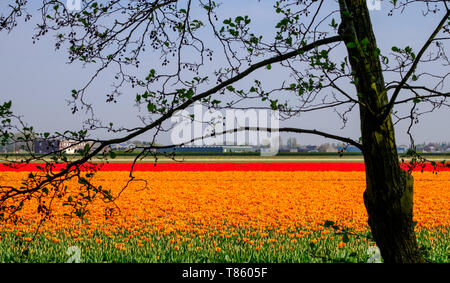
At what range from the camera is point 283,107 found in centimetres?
404

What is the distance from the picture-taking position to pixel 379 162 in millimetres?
4035

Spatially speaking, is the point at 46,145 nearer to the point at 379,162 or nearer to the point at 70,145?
the point at 70,145

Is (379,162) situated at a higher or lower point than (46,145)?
lower

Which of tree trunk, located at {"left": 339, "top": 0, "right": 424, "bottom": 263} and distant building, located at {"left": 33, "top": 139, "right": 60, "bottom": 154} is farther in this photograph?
distant building, located at {"left": 33, "top": 139, "right": 60, "bottom": 154}

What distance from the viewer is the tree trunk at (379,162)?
4.01 meters

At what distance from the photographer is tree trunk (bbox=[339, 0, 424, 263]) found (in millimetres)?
4008

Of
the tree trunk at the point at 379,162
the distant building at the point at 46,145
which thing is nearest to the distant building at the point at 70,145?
the distant building at the point at 46,145

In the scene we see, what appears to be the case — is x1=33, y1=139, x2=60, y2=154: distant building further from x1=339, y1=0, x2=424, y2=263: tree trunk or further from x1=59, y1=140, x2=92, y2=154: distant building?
x1=339, y1=0, x2=424, y2=263: tree trunk

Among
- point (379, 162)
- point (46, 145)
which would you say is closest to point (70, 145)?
point (46, 145)

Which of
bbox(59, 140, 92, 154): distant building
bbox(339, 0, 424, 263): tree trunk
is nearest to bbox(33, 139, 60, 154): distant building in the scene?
bbox(59, 140, 92, 154): distant building

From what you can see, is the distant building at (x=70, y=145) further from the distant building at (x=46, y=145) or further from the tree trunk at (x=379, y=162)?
the tree trunk at (x=379, y=162)

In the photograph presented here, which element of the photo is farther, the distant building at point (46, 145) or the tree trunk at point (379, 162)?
the distant building at point (46, 145)
